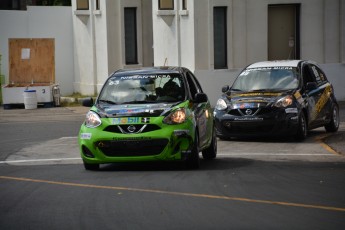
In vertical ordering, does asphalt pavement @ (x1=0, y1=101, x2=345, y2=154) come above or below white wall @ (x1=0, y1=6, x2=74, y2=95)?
below

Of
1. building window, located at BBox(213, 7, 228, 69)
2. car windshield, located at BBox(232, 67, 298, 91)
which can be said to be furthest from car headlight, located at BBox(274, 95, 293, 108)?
building window, located at BBox(213, 7, 228, 69)

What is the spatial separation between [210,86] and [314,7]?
4.16 metres

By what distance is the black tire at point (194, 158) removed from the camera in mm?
14004

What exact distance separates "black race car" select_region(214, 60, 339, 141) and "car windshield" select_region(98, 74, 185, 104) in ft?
11.3

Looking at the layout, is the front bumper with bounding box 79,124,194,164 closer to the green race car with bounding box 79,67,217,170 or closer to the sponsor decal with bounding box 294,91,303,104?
the green race car with bounding box 79,67,217,170

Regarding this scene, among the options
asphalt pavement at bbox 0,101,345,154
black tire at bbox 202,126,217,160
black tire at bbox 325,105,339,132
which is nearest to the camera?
black tire at bbox 202,126,217,160

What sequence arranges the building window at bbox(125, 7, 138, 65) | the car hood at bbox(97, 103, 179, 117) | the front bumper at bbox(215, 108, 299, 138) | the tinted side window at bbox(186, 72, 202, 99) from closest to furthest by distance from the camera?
the car hood at bbox(97, 103, 179, 117)
the tinted side window at bbox(186, 72, 202, 99)
the front bumper at bbox(215, 108, 299, 138)
the building window at bbox(125, 7, 138, 65)

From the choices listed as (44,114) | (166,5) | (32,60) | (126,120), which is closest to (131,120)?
(126,120)

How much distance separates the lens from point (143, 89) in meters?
14.9

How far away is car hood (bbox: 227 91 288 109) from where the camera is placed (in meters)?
18.2

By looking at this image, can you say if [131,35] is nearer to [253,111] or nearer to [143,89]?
[253,111]

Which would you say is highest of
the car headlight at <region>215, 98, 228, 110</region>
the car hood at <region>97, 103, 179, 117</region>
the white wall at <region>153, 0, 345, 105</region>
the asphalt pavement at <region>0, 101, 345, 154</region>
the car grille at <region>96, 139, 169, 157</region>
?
the white wall at <region>153, 0, 345, 105</region>

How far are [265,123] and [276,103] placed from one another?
456mm

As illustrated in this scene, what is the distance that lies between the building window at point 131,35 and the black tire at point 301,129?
15.0m
